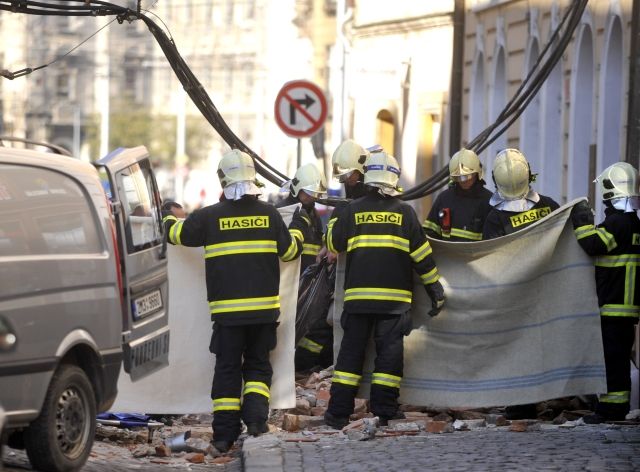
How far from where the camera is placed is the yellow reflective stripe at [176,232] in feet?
35.3

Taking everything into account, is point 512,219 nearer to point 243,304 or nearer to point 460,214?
point 460,214

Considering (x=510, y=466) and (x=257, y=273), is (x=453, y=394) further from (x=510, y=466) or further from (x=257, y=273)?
(x=510, y=466)

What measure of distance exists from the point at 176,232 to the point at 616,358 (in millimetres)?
2933

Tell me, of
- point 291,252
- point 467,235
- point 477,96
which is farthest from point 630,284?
point 477,96

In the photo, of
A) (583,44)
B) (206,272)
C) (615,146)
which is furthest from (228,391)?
(583,44)

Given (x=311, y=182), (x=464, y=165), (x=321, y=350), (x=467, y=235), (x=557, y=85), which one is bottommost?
(x=321, y=350)

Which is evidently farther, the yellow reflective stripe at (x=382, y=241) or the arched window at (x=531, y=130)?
the arched window at (x=531, y=130)

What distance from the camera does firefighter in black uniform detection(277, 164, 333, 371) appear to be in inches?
483

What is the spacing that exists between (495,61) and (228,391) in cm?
1392

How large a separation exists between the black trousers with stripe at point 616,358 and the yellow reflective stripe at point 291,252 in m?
2.03

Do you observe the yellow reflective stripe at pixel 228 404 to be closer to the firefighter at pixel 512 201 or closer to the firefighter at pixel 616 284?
the firefighter at pixel 512 201

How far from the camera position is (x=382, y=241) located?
1084cm

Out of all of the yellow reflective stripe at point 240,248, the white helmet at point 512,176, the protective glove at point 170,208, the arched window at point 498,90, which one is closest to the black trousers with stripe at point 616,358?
the white helmet at point 512,176

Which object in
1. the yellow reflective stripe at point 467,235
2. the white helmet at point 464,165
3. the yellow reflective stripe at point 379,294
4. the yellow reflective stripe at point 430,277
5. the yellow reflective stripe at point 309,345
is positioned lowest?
the yellow reflective stripe at point 309,345
